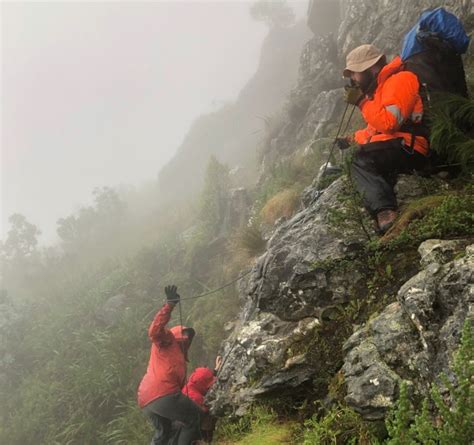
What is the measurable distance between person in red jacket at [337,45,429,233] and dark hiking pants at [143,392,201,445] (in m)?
3.69

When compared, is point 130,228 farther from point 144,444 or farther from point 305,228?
point 305,228

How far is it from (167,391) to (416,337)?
4.05m

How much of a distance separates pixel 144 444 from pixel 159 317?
13.6 ft

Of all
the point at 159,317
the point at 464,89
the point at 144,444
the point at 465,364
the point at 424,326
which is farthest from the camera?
the point at 144,444

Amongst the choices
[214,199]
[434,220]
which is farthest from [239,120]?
[434,220]

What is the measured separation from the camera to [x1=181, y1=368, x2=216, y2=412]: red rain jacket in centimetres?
566

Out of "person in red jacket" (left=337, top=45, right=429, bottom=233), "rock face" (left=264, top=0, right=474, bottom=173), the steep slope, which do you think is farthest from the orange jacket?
the steep slope

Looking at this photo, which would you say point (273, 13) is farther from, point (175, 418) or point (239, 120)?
point (175, 418)

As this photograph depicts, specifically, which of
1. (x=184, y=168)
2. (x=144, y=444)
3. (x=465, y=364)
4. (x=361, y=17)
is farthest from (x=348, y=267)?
(x=184, y=168)

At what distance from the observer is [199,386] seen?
5812 millimetres

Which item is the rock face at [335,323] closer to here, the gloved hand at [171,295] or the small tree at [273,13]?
the gloved hand at [171,295]

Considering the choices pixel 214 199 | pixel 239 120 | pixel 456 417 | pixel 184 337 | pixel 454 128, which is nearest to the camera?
pixel 456 417

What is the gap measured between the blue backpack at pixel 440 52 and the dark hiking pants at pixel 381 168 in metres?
0.71

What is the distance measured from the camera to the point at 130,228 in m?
26.2
